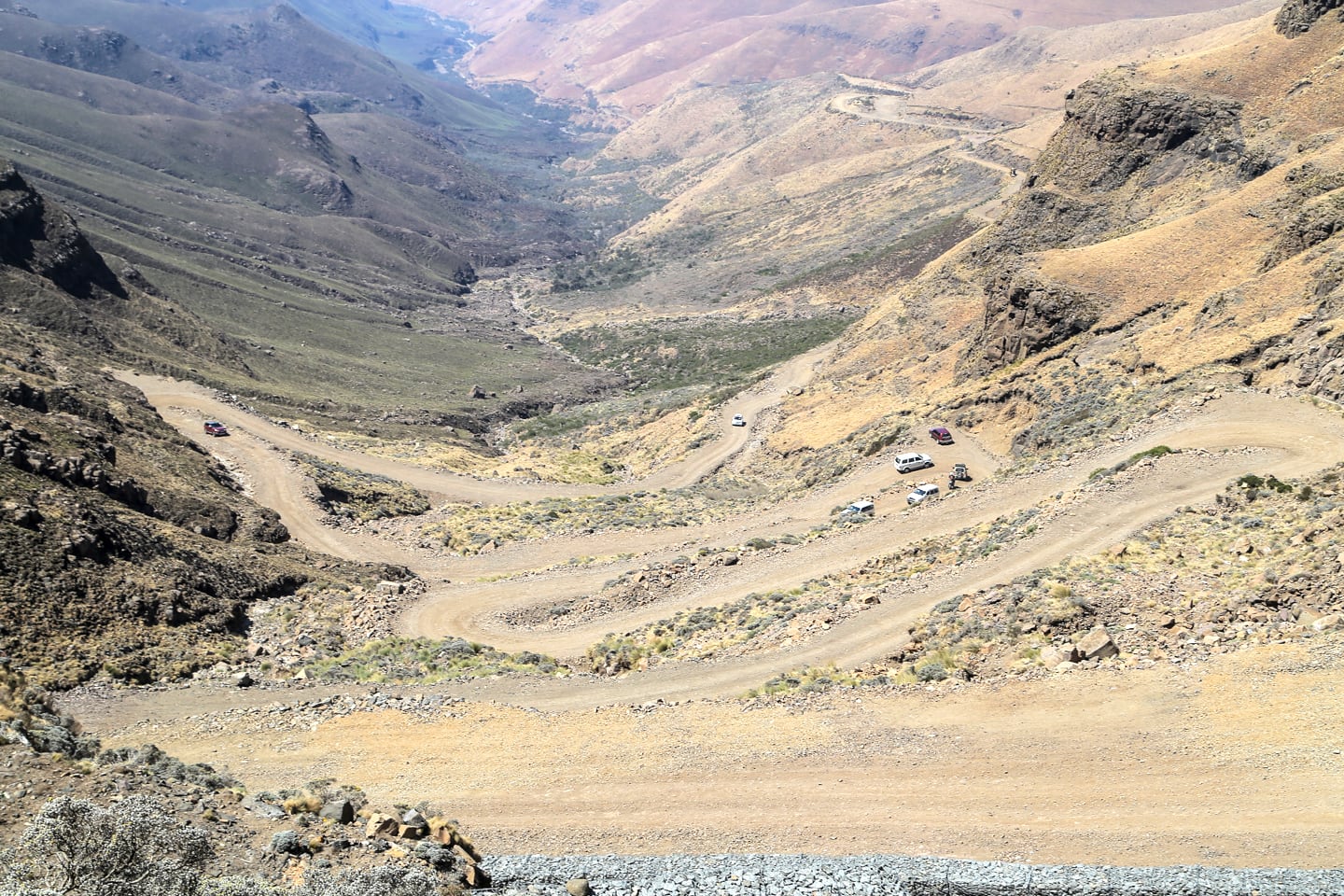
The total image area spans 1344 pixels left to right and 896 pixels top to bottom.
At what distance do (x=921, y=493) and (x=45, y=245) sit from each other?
70.0 metres

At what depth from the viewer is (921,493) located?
35219 millimetres

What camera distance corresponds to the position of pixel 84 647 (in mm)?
20938

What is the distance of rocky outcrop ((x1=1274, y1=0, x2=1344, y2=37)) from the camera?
5472 cm

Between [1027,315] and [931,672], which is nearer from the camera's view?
[931,672]

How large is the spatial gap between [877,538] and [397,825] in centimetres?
1989

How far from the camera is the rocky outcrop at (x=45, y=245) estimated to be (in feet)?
216

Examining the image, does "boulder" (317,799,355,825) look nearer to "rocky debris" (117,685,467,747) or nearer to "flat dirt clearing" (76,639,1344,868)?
"flat dirt clearing" (76,639,1344,868)

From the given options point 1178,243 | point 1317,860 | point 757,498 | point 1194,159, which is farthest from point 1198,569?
point 1194,159

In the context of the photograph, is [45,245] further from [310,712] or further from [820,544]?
[820,544]

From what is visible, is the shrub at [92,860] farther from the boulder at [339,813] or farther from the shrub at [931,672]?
the shrub at [931,672]

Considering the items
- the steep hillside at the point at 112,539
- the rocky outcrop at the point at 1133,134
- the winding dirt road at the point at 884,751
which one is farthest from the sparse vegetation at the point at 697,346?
the winding dirt road at the point at 884,751

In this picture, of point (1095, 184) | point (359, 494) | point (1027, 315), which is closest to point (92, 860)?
point (359, 494)

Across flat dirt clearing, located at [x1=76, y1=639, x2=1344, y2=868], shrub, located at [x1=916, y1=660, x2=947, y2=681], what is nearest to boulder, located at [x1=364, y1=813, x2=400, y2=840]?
flat dirt clearing, located at [x1=76, y1=639, x2=1344, y2=868]

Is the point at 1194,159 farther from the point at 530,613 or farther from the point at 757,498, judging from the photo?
the point at 530,613
